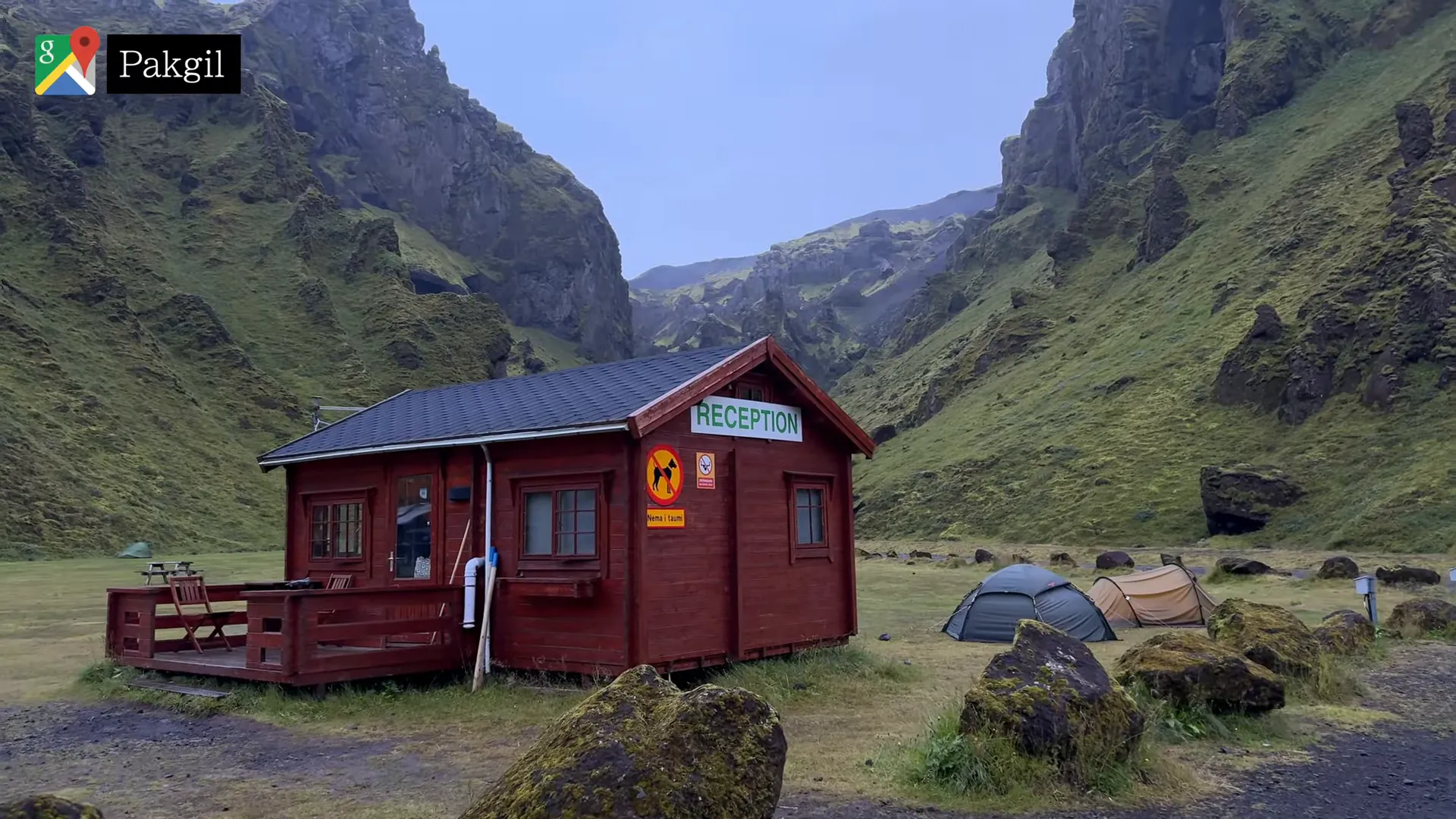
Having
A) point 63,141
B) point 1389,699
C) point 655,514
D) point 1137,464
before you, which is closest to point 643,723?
point 655,514

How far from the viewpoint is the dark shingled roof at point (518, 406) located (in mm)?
14227

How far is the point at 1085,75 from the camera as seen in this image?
14462cm

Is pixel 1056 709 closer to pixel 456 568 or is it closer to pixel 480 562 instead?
pixel 480 562

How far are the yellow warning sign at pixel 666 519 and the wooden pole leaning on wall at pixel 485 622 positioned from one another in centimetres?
283

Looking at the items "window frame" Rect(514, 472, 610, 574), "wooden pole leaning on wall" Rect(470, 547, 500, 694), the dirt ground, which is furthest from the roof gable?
the dirt ground

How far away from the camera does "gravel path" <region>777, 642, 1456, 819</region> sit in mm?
8258

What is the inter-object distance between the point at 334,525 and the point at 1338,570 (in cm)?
2776

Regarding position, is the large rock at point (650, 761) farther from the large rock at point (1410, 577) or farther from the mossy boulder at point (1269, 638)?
the large rock at point (1410, 577)

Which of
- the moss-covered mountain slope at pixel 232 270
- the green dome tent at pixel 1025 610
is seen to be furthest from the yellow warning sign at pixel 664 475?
the moss-covered mountain slope at pixel 232 270

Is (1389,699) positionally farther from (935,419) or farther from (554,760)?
(935,419)

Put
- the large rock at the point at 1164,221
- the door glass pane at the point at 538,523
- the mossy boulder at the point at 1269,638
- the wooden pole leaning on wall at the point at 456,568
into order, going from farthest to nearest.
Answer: the large rock at the point at 1164,221, the wooden pole leaning on wall at the point at 456,568, the door glass pane at the point at 538,523, the mossy boulder at the point at 1269,638

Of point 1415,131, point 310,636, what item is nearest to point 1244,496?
point 1415,131

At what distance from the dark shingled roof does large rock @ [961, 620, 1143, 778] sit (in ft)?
19.7

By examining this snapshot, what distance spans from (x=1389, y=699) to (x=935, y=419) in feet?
234
